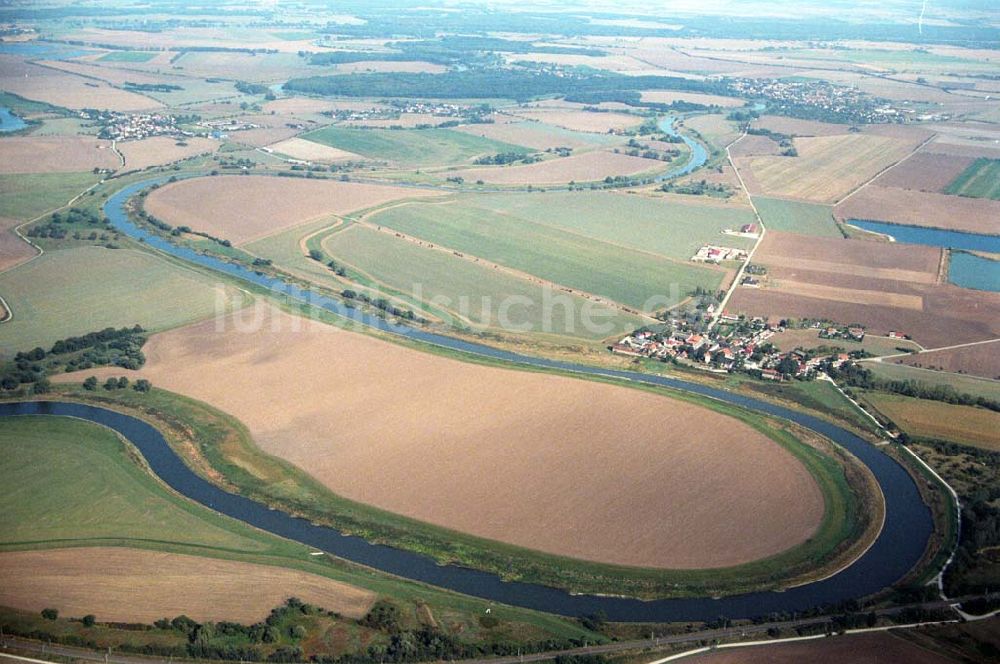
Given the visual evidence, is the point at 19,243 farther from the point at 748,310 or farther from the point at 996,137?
the point at 996,137

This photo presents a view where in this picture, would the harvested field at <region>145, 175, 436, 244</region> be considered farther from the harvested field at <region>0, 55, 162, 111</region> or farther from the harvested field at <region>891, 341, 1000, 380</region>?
the harvested field at <region>891, 341, 1000, 380</region>

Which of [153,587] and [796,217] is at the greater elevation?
[796,217]

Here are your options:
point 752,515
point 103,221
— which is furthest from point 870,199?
point 103,221

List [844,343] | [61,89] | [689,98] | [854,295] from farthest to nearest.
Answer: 1. [689,98]
2. [61,89]
3. [854,295]
4. [844,343]

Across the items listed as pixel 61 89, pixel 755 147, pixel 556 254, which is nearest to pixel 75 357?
pixel 556 254

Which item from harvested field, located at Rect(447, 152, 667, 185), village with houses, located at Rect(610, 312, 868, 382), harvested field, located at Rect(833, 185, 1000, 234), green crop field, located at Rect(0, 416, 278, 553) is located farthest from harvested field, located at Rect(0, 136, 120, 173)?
harvested field, located at Rect(833, 185, 1000, 234)

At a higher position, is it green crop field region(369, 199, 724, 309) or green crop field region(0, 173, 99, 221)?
green crop field region(369, 199, 724, 309)

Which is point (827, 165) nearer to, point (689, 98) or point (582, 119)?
point (582, 119)
